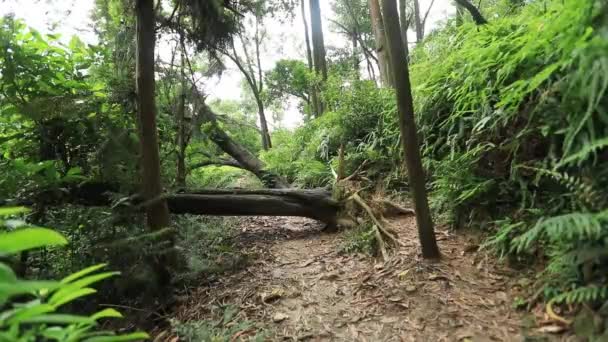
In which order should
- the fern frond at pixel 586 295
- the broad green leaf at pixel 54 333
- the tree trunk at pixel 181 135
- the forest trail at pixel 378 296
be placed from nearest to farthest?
the broad green leaf at pixel 54 333 < the fern frond at pixel 586 295 < the forest trail at pixel 378 296 < the tree trunk at pixel 181 135

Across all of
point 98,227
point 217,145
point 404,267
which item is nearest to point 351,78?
point 217,145

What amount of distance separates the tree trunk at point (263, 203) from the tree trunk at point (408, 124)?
1.87 meters

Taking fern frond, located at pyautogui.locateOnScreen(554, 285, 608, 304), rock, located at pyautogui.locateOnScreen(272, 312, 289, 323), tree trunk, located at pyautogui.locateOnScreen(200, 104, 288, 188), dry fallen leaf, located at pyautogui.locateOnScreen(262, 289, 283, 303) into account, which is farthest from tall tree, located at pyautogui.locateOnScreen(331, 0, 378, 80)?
fern frond, located at pyautogui.locateOnScreen(554, 285, 608, 304)

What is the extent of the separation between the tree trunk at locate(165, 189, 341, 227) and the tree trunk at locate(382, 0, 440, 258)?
1.87 m

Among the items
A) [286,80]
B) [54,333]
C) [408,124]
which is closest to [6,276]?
[54,333]

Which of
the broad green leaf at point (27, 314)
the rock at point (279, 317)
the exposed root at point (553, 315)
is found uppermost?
the broad green leaf at point (27, 314)

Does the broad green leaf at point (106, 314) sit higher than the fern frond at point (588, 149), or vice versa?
the fern frond at point (588, 149)

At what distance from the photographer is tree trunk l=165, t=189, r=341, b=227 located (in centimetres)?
461

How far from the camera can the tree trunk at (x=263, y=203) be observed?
15.1 ft

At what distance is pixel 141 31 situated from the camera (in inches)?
133

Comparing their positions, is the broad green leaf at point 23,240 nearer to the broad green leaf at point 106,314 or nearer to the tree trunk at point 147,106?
the broad green leaf at point 106,314

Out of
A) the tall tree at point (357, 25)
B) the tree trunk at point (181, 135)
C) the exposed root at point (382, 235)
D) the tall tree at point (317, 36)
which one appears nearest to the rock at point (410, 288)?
the exposed root at point (382, 235)

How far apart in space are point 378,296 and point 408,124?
141cm

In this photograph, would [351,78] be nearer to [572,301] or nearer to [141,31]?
[141,31]
